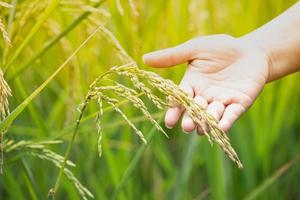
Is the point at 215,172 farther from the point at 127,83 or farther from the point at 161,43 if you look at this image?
the point at 161,43

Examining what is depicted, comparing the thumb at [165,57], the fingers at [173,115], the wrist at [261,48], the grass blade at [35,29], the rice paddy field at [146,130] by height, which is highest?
the grass blade at [35,29]

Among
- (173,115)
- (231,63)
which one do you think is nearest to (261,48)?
(231,63)

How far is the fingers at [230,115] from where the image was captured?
1.24m

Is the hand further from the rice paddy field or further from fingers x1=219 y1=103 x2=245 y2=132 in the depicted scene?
the rice paddy field

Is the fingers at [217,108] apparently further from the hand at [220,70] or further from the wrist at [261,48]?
the wrist at [261,48]

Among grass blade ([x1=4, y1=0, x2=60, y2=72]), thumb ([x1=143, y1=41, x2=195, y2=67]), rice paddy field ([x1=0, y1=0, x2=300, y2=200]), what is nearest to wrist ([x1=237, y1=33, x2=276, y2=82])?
thumb ([x1=143, y1=41, x2=195, y2=67])

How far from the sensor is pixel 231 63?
5.13 ft

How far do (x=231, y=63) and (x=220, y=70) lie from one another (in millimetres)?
39

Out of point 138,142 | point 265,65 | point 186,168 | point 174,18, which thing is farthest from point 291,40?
point 174,18

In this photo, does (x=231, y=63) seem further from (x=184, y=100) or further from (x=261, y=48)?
(x=184, y=100)

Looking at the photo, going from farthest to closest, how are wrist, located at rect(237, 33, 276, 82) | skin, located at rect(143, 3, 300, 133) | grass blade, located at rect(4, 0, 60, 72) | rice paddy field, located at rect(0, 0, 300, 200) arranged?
rice paddy field, located at rect(0, 0, 300, 200) < wrist, located at rect(237, 33, 276, 82) < skin, located at rect(143, 3, 300, 133) < grass blade, located at rect(4, 0, 60, 72)

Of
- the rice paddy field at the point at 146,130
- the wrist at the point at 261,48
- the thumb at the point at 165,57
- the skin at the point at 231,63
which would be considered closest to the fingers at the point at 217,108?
the skin at the point at 231,63

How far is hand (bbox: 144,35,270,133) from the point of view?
1371mm

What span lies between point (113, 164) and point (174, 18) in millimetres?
859
